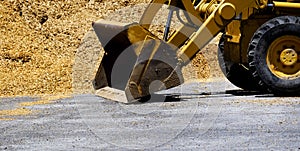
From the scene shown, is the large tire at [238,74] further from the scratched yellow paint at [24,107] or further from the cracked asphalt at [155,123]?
the scratched yellow paint at [24,107]

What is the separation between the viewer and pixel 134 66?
42.3 ft

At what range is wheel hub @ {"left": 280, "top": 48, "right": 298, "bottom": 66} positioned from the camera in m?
13.9

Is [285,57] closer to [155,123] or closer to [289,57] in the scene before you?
[289,57]

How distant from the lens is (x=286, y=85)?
13828 millimetres

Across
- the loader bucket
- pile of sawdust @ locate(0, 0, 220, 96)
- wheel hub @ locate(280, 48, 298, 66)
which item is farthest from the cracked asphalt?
pile of sawdust @ locate(0, 0, 220, 96)

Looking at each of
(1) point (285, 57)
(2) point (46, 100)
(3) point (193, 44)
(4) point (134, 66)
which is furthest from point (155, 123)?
(2) point (46, 100)

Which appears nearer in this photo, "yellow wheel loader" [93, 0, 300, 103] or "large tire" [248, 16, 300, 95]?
"yellow wheel loader" [93, 0, 300, 103]

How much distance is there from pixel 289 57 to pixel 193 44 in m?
1.77

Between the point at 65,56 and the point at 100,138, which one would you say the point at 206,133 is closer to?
the point at 100,138

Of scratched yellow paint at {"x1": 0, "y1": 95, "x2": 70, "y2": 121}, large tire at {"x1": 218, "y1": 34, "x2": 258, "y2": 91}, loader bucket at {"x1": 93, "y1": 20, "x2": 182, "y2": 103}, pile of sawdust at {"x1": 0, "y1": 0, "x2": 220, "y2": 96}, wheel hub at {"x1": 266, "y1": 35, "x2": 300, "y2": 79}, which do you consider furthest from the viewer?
pile of sawdust at {"x1": 0, "y1": 0, "x2": 220, "y2": 96}

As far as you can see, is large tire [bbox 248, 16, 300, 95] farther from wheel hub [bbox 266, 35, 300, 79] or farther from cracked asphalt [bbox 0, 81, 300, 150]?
cracked asphalt [bbox 0, 81, 300, 150]

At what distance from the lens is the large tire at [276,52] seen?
13.9m

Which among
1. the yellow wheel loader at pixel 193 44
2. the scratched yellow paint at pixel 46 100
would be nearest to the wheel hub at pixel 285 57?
the yellow wheel loader at pixel 193 44

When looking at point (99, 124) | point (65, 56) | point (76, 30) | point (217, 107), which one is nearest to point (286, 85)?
point (217, 107)
